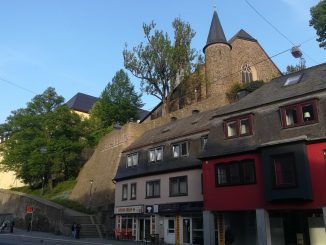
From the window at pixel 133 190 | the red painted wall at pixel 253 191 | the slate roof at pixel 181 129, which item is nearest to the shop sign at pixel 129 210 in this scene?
the window at pixel 133 190

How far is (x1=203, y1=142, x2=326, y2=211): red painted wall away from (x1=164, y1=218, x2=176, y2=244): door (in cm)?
520

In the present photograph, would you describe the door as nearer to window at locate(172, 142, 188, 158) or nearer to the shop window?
the shop window

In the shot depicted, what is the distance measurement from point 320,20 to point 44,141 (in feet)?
117

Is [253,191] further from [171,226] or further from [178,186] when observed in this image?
[171,226]

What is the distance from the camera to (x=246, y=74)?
2061 inches

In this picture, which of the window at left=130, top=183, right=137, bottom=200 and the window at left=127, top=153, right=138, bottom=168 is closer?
the window at left=130, top=183, right=137, bottom=200

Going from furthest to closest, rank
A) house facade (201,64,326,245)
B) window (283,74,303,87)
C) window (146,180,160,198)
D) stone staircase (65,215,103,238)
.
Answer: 1. stone staircase (65,215,103,238)
2. window (146,180,160,198)
3. window (283,74,303,87)
4. house facade (201,64,326,245)

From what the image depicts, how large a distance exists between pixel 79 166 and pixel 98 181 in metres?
11.0

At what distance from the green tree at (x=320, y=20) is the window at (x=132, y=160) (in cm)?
2295

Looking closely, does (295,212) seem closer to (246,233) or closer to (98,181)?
(246,233)

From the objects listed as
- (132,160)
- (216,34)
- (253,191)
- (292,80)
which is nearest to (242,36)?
(216,34)

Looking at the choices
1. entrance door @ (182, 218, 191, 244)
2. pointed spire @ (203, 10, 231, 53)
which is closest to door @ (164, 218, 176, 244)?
entrance door @ (182, 218, 191, 244)

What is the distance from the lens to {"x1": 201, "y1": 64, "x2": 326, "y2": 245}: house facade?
749 inches

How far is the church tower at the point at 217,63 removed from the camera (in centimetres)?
4601
